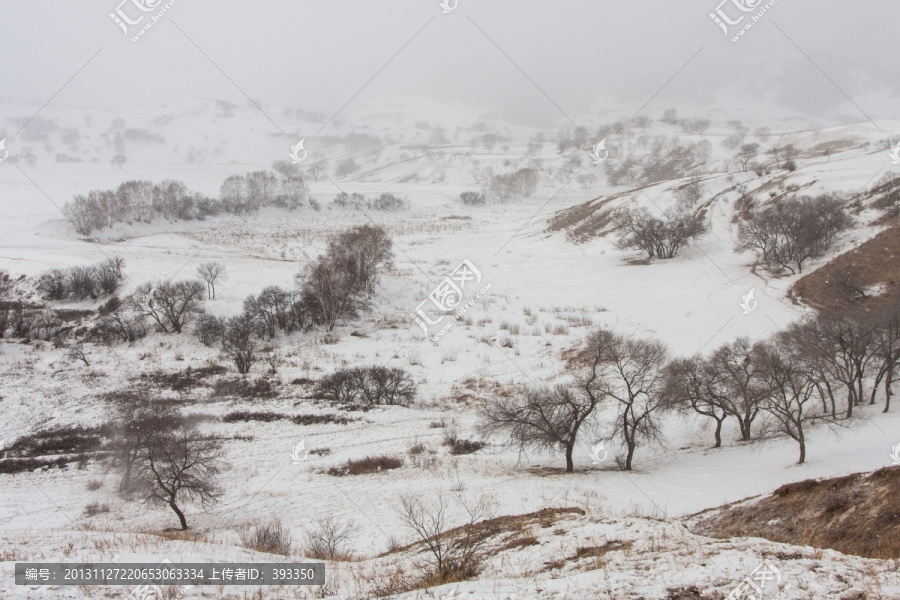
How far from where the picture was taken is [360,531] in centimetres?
1462

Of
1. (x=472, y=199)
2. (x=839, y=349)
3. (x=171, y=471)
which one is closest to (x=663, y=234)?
(x=839, y=349)

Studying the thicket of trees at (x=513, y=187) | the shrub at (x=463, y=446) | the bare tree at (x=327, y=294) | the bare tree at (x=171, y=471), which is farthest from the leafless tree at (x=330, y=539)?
the thicket of trees at (x=513, y=187)

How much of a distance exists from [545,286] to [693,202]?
3514 centimetres

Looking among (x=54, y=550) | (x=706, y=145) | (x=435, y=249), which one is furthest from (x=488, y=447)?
(x=706, y=145)

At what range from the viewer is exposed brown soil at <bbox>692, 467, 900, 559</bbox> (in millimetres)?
8656

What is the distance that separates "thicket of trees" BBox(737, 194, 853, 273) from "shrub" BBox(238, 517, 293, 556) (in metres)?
50.0

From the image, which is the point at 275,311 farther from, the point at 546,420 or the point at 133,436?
the point at 546,420

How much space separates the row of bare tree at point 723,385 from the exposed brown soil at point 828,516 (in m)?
7.00

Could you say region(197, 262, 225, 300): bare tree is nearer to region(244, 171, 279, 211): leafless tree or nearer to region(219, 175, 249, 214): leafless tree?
region(219, 175, 249, 214): leafless tree

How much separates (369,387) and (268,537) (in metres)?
17.9

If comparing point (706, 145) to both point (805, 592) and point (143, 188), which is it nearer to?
point (143, 188)

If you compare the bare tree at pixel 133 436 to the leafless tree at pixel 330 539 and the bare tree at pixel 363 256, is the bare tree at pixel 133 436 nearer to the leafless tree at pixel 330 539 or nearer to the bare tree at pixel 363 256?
the leafless tree at pixel 330 539

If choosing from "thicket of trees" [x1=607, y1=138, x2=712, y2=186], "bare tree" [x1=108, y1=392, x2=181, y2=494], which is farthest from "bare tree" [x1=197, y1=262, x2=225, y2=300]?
"thicket of trees" [x1=607, y1=138, x2=712, y2=186]

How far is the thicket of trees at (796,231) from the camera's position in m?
45.2
